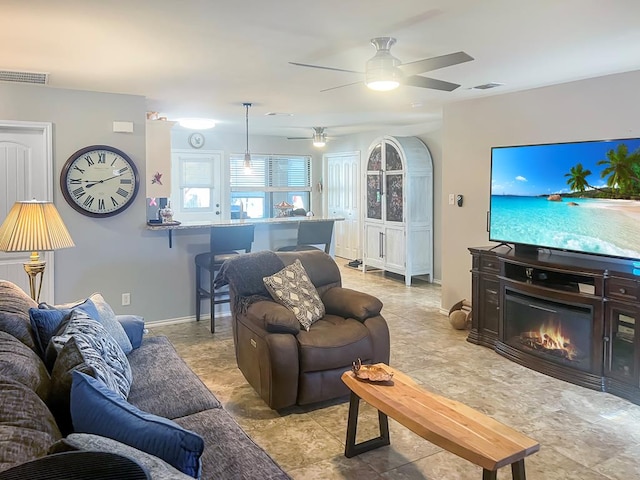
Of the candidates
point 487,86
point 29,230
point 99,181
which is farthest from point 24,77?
point 487,86

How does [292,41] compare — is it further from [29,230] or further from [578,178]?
[578,178]

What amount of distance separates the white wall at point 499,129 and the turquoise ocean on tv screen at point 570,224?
20.4 inches

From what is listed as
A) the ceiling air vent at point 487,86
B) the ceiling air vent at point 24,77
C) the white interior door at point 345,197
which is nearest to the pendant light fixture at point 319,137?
the white interior door at point 345,197

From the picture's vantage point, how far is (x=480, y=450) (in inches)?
70.9

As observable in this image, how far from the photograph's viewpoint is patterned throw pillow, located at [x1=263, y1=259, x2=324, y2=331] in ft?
11.1

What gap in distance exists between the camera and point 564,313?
368 centimetres

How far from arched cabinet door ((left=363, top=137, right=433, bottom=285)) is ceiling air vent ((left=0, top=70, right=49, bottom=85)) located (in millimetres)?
4519

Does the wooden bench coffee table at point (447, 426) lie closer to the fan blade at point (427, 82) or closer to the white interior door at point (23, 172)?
the fan blade at point (427, 82)

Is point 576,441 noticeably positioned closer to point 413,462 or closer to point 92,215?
point 413,462

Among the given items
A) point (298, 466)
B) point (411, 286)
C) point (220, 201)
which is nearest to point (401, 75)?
point (298, 466)

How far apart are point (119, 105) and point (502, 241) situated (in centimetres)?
382

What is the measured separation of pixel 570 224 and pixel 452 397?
1.69 m

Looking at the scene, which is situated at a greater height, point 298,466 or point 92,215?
point 92,215

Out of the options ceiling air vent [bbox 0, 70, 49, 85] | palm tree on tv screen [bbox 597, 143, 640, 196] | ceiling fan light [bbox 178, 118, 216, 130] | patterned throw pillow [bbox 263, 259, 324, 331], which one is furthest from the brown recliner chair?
ceiling fan light [bbox 178, 118, 216, 130]
